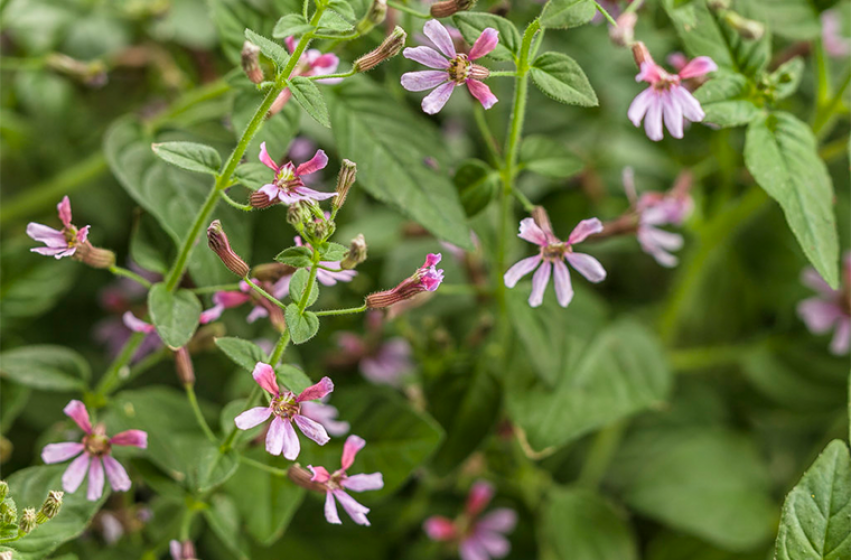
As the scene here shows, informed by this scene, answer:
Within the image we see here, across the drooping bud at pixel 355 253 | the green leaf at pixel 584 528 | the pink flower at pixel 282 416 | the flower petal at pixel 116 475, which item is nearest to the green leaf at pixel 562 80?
the drooping bud at pixel 355 253

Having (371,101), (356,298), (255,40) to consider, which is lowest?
(356,298)

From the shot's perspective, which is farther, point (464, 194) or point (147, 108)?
point (147, 108)

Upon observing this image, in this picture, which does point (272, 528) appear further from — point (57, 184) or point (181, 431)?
point (57, 184)

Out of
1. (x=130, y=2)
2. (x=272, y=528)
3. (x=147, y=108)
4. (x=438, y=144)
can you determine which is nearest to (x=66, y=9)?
(x=130, y=2)

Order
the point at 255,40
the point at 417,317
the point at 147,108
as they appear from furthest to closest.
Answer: the point at 147,108 → the point at 417,317 → the point at 255,40

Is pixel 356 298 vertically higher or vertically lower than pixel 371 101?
lower

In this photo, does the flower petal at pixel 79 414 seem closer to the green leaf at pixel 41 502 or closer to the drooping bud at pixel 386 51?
the green leaf at pixel 41 502

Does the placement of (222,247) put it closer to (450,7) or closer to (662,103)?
(450,7)

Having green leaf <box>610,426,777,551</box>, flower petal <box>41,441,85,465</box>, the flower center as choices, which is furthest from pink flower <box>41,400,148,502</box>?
green leaf <box>610,426,777,551</box>
